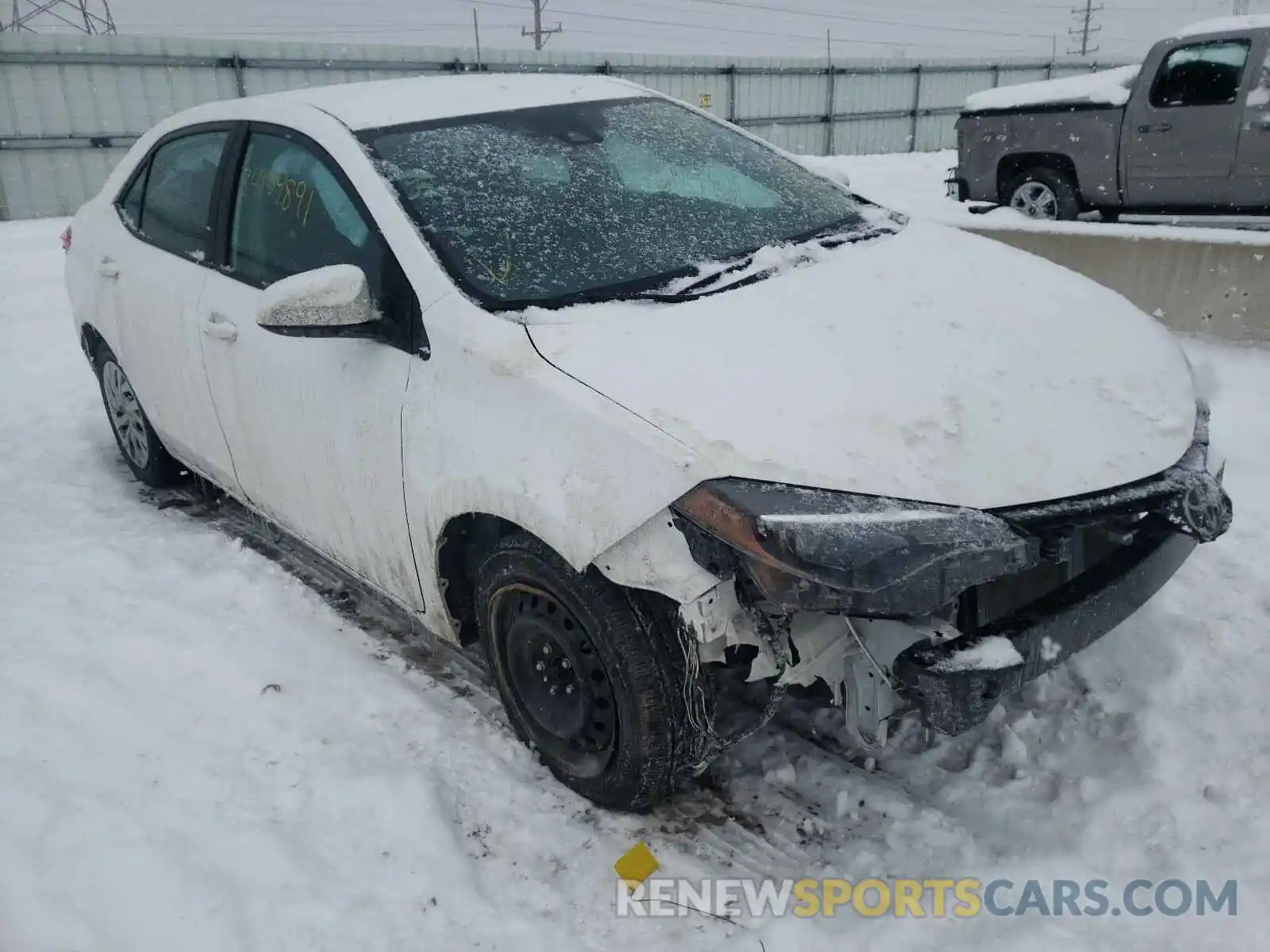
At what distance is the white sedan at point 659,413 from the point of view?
208 centimetres

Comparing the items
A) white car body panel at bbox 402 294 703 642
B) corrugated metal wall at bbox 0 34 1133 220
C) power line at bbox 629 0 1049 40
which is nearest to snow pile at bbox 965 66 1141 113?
white car body panel at bbox 402 294 703 642

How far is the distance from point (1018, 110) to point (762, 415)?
8.70m

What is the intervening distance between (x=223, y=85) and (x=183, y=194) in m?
13.1

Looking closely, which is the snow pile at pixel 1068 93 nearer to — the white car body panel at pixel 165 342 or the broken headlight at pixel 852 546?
the white car body panel at pixel 165 342

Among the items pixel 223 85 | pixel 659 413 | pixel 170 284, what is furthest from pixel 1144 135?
pixel 223 85

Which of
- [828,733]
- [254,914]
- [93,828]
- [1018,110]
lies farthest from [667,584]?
[1018,110]

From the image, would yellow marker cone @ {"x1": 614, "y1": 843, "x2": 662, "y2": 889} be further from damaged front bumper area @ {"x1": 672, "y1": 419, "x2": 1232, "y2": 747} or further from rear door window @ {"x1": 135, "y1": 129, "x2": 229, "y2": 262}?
rear door window @ {"x1": 135, "y1": 129, "x2": 229, "y2": 262}

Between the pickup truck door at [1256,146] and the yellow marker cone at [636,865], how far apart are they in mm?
8339

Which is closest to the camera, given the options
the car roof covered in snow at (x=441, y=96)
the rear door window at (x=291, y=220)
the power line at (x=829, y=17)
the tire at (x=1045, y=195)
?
the rear door window at (x=291, y=220)

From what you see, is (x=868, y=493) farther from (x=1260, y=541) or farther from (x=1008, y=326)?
(x=1260, y=541)

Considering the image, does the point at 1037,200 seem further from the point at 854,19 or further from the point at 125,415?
the point at 854,19

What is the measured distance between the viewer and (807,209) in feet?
11.0

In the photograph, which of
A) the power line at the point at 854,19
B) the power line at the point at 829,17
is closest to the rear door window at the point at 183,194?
the power line at the point at 829,17

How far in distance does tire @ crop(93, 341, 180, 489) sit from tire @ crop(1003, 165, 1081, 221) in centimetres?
822
